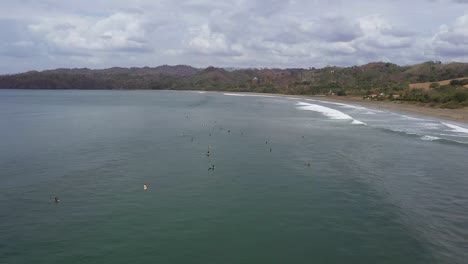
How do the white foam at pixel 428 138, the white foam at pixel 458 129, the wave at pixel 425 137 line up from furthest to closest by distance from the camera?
1. the white foam at pixel 458 129
2. the white foam at pixel 428 138
3. the wave at pixel 425 137

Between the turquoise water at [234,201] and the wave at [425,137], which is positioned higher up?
the wave at [425,137]

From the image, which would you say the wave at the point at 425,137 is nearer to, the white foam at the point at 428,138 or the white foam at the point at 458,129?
the white foam at the point at 428,138

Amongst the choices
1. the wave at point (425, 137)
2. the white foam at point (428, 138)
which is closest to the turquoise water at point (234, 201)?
the wave at point (425, 137)

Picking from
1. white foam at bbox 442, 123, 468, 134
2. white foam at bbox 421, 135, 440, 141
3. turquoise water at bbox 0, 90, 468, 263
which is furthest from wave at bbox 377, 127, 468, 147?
white foam at bbox 442, 123, 468, 134

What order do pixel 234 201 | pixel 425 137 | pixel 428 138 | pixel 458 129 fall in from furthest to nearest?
pixel 458 129 < pixel 425 137 < pixel 428 138 < pixel 234 201

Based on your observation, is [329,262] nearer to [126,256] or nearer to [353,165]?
[126,256]

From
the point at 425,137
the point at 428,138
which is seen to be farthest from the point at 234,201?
the point at 425,137

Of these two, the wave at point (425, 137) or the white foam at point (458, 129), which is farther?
the white foam at point (458, 129)

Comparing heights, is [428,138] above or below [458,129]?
below

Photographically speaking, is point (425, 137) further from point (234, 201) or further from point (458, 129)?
point (234, 201)

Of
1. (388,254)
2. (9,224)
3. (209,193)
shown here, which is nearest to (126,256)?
(9,224)
